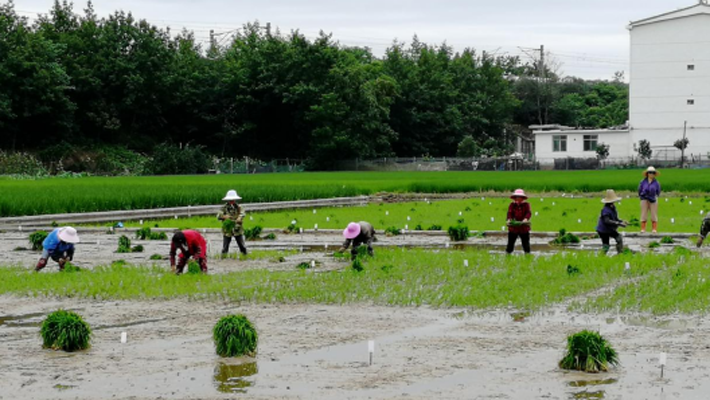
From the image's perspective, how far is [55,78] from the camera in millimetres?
81562

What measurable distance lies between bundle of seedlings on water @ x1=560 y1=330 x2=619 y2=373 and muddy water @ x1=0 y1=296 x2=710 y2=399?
147mm

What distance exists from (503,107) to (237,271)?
3961 inches

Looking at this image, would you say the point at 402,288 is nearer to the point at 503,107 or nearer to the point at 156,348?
the point at 156,348

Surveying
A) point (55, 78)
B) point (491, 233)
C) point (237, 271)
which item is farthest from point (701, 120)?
point (237, 271)

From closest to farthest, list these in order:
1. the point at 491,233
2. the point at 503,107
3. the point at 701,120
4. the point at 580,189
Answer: the point at 491,233 → the point at 580,189 → the point at 701,120 → the point at 503,107

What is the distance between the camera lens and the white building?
311 feet

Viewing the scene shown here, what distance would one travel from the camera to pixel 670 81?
95938 mm

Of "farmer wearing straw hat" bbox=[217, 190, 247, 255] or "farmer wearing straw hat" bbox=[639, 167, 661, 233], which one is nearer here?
"farmer wearing straw hat" bbox=[217, 190, 247, 255]

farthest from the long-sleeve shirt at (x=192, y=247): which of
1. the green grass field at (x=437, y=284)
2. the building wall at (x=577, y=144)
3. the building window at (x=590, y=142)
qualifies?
the building window at (x=590, y=142)

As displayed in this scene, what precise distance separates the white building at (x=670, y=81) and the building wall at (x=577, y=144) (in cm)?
114

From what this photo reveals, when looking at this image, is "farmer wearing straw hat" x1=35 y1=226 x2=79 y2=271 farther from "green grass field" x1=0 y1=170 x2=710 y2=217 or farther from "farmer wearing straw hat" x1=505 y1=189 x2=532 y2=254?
"green grass field" x1=0 y1=170 x2=710 y2=217

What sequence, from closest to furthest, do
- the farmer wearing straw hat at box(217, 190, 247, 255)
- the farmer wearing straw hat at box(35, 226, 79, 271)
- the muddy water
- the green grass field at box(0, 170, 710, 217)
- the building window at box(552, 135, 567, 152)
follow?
the muddy water → the farmer wearing straw hat at box(35, 226, 79, 271) → the farmer wearing straw hat at box(217, 190, 247, 255) → the green grass field at box(0, 170, 710, 217) → the building window at box(552, 135, 567, 152)

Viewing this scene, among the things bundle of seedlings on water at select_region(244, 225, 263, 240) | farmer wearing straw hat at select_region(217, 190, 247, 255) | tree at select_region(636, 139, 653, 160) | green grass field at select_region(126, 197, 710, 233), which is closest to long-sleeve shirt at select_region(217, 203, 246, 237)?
farmer wearing straw hat at select_region(217, 190, 247, 255)

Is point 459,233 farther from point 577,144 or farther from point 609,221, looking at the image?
point 577,144
